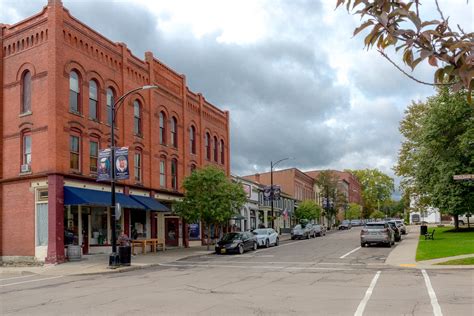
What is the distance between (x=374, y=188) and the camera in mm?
154375

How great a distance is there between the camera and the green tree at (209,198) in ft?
109

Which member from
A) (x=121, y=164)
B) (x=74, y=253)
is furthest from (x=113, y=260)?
(x=121, y=164)

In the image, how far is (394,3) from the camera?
341 centimetres

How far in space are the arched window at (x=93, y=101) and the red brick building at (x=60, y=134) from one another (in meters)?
0.06

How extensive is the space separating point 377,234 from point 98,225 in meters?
17.7

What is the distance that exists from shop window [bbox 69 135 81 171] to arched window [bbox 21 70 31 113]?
2.88m

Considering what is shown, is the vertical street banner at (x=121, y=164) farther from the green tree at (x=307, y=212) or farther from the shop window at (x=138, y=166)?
the green tree at (x=307, y=212)

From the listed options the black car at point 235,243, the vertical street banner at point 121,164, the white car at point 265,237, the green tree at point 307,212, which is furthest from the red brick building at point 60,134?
the green tree at point 307,212

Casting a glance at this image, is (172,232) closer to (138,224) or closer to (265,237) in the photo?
(138,224)

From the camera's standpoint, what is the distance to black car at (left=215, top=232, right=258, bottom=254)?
103 ft

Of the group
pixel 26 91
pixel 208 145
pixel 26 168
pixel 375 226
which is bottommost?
pixel 375 226

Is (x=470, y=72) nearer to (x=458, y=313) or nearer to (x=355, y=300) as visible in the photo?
(x=458, y=313)

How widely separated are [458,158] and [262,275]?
29.4 metres

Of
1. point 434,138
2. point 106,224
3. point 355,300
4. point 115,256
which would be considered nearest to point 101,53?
point 106,224
